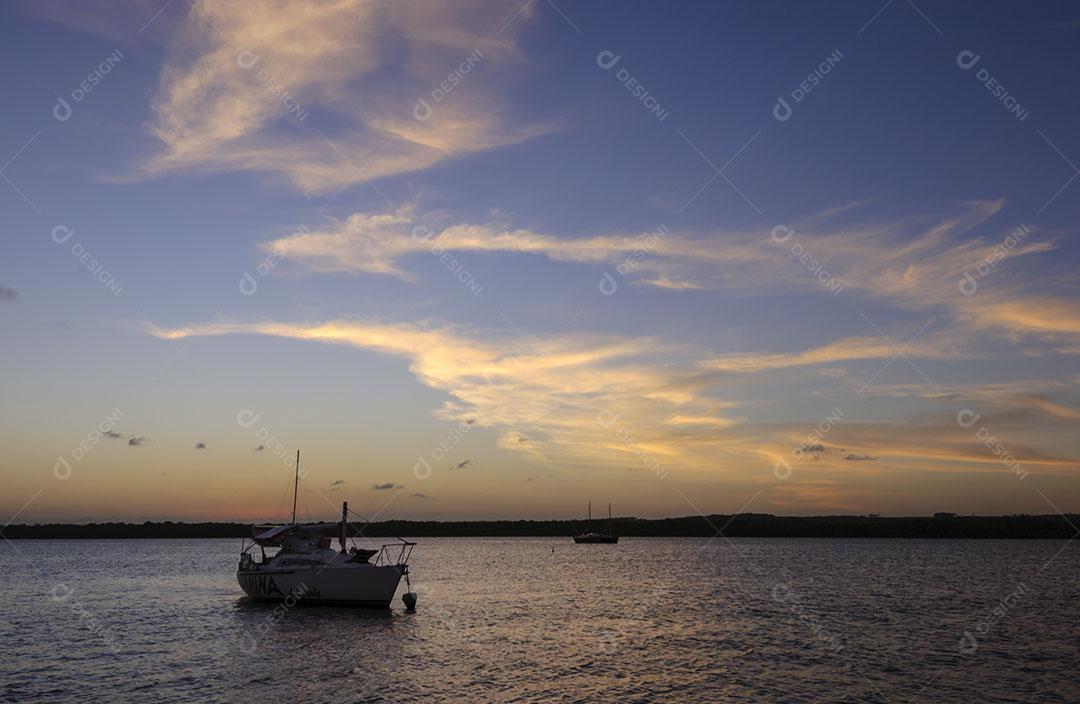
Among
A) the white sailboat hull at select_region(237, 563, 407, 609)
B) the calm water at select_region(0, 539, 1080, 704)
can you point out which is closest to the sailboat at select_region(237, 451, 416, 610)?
the white sailboat hull at select_region(237, 563, 407, 609)

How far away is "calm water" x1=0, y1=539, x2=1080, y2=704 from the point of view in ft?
98.3

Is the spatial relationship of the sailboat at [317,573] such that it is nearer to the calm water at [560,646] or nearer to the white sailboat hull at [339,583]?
the white sailboat hull at [339,583]

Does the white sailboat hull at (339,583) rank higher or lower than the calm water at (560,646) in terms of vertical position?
higher

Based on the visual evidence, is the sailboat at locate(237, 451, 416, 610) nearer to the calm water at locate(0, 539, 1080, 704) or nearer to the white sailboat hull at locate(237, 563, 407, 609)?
the white sailboat hull at locate(237, 563, 407, 609)

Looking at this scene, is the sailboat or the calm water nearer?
the calm water

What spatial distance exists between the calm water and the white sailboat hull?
1.18 meters

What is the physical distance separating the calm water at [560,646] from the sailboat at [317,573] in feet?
5.07

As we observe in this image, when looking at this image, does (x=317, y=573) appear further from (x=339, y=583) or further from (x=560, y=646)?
(x=560, y=646)

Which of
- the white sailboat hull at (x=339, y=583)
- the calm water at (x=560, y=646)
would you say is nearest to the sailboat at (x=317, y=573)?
the white sailboat hull at (x=339, y=583)

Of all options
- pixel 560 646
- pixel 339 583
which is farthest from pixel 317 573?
pixel 560 646

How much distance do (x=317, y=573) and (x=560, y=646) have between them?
817 inches

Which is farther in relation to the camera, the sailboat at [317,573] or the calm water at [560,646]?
the sailboat at [317,573]

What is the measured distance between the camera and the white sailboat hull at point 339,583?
168ft

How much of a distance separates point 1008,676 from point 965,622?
59.8ft
